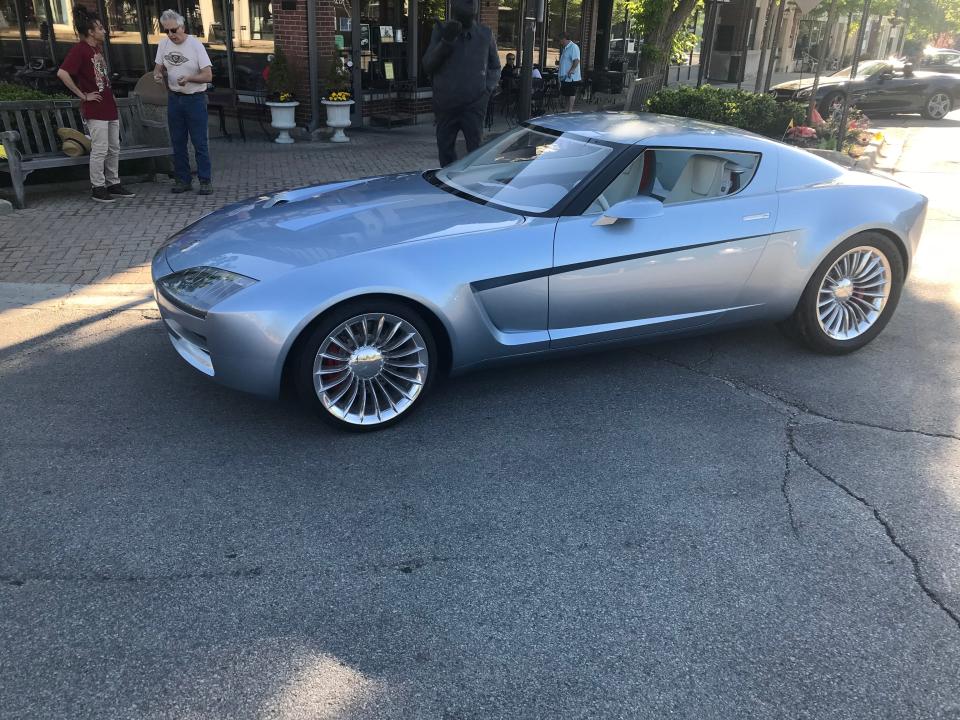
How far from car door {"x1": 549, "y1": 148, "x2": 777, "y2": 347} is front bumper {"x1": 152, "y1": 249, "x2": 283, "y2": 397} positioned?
56.2 inches

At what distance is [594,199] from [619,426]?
3.95 ft

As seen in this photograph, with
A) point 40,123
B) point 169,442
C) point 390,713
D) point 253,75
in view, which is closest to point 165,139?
point 40,123

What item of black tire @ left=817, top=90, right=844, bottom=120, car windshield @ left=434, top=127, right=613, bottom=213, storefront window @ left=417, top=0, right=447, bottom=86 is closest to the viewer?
car windshield @ left=434, top=127, right=613, bottom=213

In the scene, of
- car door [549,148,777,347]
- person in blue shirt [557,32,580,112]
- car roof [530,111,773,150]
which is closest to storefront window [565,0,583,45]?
person in blue shirt [557,32,580,112]

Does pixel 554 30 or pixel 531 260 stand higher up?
pixel 554 30

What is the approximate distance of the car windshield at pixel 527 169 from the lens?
4.36 meters

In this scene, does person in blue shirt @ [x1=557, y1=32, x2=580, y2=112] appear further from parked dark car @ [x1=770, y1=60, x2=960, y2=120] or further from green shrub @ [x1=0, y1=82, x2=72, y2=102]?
green shrub @ [x1=0, y1=82, x2=72, y2=102]

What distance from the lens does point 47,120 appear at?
843 centimetres

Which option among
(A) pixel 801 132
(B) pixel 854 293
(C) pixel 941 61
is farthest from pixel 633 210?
(C) pixel 941 61

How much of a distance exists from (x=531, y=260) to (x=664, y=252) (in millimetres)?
780

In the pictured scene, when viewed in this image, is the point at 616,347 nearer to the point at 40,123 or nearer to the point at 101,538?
the point at 101,538

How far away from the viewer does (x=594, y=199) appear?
14.0ft

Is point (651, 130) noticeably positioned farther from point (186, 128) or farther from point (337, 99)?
point (337, 99)

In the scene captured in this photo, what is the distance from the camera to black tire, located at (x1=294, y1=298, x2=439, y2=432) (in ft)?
12.0
